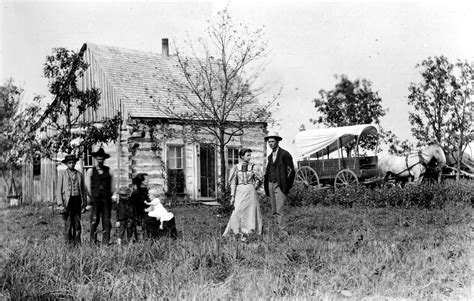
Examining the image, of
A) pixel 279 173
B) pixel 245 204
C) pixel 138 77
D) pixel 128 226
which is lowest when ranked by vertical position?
pixel 128 226

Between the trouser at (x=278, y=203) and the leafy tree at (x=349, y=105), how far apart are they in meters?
18.0

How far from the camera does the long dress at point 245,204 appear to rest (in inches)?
373

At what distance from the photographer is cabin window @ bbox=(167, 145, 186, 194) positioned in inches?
756

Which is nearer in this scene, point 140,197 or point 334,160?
point 140,197

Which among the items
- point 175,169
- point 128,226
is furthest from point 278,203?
point 175,169

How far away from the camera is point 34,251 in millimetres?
6660

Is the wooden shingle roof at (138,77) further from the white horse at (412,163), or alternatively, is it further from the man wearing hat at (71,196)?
the man wearing hat at (71,196)

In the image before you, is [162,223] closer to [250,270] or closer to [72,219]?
[72,219]

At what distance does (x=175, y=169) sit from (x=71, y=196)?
10.4 m

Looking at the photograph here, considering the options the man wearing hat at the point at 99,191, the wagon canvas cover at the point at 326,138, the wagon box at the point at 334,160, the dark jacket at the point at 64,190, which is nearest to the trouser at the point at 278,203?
the man wearing hat at the point at 99,191

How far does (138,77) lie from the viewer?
2011 centimetres

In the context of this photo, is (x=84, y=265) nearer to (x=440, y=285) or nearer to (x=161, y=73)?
(x=440, y=285)

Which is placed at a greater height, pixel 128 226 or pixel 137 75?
pixel 137 75

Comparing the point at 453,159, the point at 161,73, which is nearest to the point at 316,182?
the point at 453,159
